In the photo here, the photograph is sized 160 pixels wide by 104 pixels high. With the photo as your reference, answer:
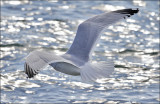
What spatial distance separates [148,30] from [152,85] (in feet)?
8.41

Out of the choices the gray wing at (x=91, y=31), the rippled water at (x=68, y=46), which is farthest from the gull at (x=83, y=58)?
the rippled water at (x=68, y=46)

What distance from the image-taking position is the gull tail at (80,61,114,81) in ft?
18.1

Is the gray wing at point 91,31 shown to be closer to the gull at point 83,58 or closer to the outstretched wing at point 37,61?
the gull at point 83,58

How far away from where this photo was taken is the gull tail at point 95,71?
5.51 m

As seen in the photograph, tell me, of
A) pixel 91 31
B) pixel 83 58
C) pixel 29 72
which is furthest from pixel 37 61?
pixel 91 31

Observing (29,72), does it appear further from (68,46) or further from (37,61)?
(68,46)

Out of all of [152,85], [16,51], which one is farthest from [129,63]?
[16,51]

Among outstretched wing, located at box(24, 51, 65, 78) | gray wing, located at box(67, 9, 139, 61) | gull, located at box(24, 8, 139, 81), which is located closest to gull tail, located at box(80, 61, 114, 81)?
gull, located at box(24, 8, 139, 81)

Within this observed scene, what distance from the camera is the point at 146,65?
9938mm

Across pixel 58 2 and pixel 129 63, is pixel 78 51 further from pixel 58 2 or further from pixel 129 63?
pixel 58 2

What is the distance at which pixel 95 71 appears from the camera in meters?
5.72

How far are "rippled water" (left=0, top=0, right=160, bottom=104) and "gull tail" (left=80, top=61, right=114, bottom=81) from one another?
8.68 ft

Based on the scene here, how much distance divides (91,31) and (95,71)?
1.13m

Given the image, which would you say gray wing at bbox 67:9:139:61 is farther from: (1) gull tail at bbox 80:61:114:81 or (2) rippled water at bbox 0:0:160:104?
(2) rippled water at bbox 0:0:160:104
